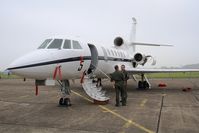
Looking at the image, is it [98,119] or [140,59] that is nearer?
[98,119]

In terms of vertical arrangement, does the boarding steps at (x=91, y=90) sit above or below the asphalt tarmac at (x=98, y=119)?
above

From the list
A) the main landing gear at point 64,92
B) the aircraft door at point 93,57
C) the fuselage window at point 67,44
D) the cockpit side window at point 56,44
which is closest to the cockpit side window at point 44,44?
the cockpit side window at point 56,44

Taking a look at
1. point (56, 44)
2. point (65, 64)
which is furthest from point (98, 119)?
point (56, 44)

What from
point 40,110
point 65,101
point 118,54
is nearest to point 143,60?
point 118,54

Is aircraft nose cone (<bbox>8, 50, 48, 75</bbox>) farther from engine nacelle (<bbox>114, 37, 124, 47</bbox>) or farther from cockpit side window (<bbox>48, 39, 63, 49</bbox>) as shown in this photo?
engine nacelle (<bbox>114, 37, 124, 47</bbox>)

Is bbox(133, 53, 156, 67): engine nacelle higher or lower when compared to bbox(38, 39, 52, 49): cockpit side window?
lower

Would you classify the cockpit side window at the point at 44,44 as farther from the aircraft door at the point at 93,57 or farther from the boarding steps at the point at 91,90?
the aircraft door at the point at 93,57

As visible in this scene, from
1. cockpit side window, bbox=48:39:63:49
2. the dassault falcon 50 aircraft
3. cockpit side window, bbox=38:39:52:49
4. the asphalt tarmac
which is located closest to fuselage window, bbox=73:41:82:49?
the dassault falcon 50 aircraft

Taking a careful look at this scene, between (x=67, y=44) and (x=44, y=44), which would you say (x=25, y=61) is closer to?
(x=44, y=44)

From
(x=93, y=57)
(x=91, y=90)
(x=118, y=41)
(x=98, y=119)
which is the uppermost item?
(x=118, y=41)

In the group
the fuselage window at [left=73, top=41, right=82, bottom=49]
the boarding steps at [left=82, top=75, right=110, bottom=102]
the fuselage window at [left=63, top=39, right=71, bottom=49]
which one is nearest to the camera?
the fuselage window at [left=63, top=39, right=71, bottom=49]

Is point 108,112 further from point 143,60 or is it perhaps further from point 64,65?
point 143,60

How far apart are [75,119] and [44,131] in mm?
1911

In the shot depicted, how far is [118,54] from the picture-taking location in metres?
20.2
